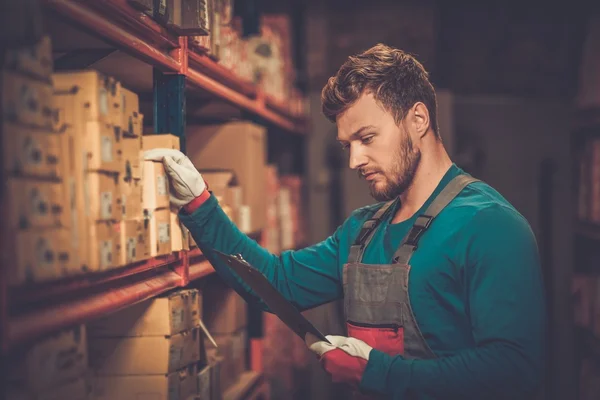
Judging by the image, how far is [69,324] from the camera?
1527mm

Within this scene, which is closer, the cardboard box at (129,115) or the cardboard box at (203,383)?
the cardboard box at (129,115)

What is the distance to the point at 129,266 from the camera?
6.48 ft

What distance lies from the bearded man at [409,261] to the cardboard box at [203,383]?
14.6 inches

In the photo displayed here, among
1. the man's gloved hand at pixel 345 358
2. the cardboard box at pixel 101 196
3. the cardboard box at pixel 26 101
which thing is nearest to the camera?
the cardboard box at pixel 26 101

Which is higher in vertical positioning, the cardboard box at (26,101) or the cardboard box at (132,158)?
the cardboard box at (26,101)

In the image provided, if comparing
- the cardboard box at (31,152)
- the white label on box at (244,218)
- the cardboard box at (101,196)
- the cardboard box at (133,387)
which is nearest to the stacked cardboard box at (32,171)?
the cardboard box at (31,152)

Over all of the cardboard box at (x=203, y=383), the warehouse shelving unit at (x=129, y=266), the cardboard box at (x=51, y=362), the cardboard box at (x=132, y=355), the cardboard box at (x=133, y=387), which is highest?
the warehouse shelving unit at (x=129, y=266)

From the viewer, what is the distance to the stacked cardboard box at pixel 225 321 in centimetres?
324

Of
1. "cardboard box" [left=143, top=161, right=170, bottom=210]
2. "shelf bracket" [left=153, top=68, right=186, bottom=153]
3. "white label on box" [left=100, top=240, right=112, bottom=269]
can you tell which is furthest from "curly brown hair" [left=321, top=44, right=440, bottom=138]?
"white label on box" [left=100, top=240, right=112, bottom=269]

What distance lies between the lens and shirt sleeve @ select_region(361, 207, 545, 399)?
1847mm

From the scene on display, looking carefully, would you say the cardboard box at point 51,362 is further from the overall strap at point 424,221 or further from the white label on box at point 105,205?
the overall strap at point 424,221

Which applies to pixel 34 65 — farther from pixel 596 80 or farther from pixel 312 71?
pixel 312 71

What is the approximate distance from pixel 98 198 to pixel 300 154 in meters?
3.94

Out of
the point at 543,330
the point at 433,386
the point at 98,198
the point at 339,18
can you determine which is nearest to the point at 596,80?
the point at 339,18
